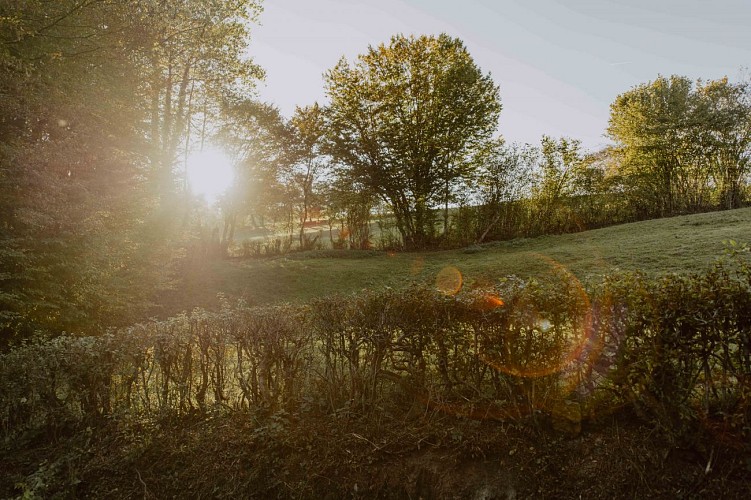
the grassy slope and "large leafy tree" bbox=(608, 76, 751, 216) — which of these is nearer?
the grassy slope

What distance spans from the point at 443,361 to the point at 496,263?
1492cm

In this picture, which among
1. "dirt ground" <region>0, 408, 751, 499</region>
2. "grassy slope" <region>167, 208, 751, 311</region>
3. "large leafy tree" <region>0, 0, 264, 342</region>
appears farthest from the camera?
"grassy slope" <region>167, 208, 751, 311</region>

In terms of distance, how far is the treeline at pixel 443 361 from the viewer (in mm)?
3967

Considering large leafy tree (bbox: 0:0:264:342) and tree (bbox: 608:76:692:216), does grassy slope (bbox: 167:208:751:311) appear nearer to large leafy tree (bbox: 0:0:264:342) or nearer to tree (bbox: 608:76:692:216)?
large leafy tree (bbox: 0:0:264:342)

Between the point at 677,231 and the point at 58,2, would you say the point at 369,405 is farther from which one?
the point at 677,231

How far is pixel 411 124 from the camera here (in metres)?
31.6

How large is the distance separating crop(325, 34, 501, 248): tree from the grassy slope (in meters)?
7.26

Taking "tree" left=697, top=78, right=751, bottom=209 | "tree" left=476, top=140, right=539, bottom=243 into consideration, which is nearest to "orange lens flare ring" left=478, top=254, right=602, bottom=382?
"tree" left=476, top=140, right=539, bottom=243

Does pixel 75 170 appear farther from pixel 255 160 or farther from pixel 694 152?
pixel 694 152

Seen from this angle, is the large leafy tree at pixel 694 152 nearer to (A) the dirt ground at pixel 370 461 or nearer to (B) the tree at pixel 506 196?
(B) the tree at pixel 506 196

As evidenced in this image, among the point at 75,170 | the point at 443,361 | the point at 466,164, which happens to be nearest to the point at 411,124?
the point at 466,164

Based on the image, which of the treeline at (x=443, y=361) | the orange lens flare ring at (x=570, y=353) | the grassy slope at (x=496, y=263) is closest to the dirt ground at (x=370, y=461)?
the treeline at (x=443, y=361)

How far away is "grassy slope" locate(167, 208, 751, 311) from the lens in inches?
598

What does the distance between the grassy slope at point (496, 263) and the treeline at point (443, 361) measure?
24.2 ft
